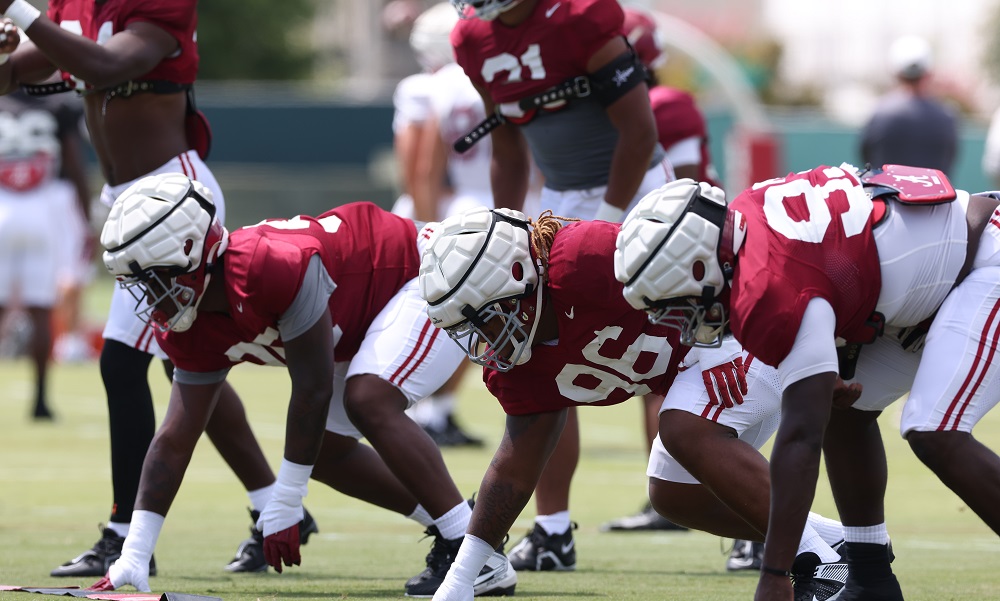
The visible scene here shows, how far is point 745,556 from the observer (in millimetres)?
5449

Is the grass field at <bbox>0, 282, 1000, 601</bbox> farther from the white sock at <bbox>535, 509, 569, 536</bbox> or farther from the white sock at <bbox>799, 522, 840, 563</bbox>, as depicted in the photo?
the white sock at <bbox>799, 522, 840, 563</bbox>

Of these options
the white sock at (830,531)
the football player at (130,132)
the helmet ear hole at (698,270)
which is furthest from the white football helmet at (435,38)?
the helmet ear hole at (698,270)

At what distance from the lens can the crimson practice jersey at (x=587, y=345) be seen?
4.23 m

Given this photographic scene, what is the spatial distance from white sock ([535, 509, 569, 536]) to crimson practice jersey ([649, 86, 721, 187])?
1.86 metres

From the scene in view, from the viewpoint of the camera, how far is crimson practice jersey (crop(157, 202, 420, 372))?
473cm

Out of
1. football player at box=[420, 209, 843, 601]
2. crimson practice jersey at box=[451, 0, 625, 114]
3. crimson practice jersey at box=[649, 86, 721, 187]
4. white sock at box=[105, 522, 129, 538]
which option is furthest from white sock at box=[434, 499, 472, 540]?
crimson practice jersey at box=[649, 86, 721, 187]

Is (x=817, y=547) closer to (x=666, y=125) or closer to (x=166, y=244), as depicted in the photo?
(x=166, y=244)

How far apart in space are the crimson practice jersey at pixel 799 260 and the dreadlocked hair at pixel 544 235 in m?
0.52

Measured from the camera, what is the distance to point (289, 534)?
15.6 feet

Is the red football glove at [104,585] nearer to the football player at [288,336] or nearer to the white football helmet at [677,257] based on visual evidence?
the football player at [288,336]

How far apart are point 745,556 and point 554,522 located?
2.14ft

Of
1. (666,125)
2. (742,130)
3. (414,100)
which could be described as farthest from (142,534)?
(742,130)

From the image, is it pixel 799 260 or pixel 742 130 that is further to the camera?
pixel 742 130

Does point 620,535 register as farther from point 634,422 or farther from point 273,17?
point 273,17
